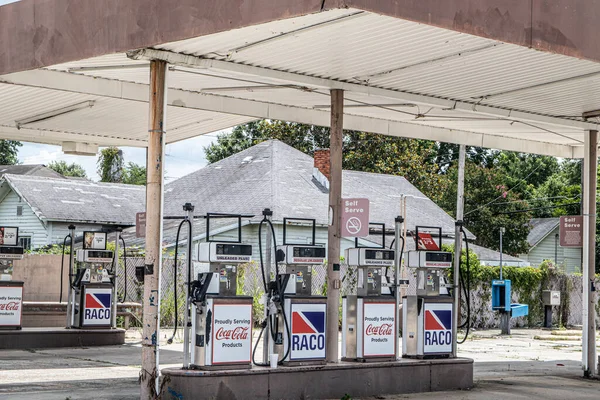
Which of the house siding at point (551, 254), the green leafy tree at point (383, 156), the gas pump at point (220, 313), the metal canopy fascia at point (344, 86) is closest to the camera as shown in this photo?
the metal canopy fascia at point (344, 86)

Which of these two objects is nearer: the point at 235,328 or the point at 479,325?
the point at 235,328

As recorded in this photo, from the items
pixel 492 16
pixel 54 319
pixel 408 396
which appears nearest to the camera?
pixel 492 16

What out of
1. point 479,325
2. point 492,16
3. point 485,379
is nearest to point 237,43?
point 492,16

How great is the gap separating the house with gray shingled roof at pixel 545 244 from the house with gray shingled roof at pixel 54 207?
87.8 ft

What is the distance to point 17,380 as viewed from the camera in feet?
41.5

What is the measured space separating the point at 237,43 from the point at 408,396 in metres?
5.38

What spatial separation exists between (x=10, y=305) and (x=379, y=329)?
26.0 ft

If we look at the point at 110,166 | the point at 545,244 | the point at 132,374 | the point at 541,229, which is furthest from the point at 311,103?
the point at 110,166

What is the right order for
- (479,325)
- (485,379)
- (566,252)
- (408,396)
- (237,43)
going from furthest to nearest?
(566,252), (479,325), (485,379), (408,396), (237,43)

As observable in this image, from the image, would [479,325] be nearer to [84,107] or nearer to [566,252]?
[84,107]

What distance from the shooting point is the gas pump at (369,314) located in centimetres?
1266

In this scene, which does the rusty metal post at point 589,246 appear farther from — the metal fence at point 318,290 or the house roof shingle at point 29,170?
the house roof shingle at point 29,170

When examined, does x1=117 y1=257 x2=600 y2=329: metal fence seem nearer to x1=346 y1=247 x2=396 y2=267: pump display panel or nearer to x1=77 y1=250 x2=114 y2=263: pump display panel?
x1=77 y1=250 x2=114 y2=263: pump display panel

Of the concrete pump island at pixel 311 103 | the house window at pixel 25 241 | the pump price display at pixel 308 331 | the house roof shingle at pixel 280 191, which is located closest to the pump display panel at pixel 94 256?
the concrete pump island at pixel 311 103
